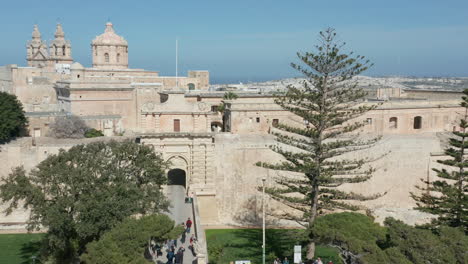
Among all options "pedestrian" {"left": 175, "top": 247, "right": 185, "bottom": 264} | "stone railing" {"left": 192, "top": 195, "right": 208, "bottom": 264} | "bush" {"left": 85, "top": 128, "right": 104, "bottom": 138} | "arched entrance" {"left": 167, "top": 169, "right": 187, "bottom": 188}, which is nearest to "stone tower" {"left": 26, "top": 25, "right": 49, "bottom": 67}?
"bush" {"left": 85, "top": 128, "right": 104, "bottom": 138}

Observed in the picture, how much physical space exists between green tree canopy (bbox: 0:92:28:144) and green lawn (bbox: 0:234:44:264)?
14.5ft

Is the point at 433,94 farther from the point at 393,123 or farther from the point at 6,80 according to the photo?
the point at 6,80

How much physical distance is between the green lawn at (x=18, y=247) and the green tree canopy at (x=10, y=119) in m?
4.43

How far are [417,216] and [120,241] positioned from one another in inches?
632

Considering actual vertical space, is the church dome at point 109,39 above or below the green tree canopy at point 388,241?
above

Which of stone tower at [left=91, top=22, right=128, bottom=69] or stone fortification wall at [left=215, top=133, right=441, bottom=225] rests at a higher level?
stone tower at [left=91, top=22, right=128, bottom=69]

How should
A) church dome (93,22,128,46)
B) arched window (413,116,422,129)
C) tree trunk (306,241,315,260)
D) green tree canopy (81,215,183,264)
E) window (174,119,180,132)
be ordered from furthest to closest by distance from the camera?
1. church dome (93,22,128,46)
2. arched window (413,116,422,129)
3. window (174,119,180,132)
4. tree trunk (306,241,315,260)
5. green tree canopy (81,215,183,264)

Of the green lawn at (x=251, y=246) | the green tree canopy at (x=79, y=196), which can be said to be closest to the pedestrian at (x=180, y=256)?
the green tree canopy at (x=79, y=196)

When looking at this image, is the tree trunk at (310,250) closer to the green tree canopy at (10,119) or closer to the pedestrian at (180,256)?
the pedestrian at (180,256)

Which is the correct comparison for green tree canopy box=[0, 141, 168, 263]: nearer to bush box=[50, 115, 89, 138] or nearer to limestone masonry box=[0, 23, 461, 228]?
limestone masonry box=[0, 23, 461, 228]

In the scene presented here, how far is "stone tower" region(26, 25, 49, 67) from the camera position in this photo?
1951 inches

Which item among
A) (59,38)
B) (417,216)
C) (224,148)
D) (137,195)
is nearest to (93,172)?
(137,195)

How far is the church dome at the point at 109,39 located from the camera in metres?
37.4

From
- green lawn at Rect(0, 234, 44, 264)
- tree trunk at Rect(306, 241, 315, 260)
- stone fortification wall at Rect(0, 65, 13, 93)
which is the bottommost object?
green lawn at Rect(0, 234, 44, 264)
